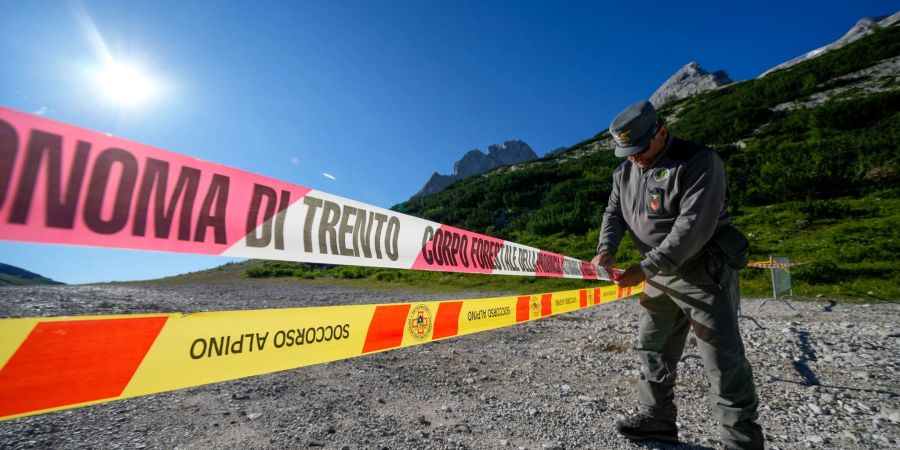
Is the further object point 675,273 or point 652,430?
point 652,430

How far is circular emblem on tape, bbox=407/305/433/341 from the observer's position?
2672mm

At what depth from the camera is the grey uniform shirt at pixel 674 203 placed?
2.38 metres

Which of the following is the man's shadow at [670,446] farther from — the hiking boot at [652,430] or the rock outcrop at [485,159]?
the rock outcrop at [485,159]

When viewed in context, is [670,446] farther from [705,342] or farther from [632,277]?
[632,277]

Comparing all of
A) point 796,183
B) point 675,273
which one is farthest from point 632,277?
point 796,183

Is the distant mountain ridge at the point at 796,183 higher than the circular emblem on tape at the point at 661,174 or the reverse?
higher

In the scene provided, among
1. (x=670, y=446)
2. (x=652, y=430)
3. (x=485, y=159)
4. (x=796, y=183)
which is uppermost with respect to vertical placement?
(x=485, y=159)

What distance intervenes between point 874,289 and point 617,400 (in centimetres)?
1154

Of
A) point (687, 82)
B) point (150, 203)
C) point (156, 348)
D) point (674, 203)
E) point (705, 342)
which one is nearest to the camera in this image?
point (150, 203)

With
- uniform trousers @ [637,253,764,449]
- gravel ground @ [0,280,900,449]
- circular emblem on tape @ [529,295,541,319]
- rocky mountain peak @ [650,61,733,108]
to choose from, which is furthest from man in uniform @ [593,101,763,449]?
rocky mountain peak @ [650,61,733,108]

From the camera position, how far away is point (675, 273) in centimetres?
268

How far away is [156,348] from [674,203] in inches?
118

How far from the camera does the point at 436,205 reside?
3981 centimetres

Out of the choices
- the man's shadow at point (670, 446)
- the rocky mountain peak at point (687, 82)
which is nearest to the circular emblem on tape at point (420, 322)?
the man's shadow at point (670, 446)
